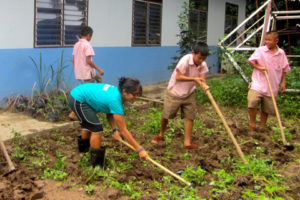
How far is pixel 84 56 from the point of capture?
594cm

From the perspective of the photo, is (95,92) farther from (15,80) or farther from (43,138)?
(15,80)

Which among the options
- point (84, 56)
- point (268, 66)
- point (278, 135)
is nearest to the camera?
point (268, 66)

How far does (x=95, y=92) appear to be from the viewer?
13.2ft

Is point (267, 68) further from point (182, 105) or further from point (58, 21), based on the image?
point (58, 21)

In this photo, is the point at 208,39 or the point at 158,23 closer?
the point at 158,23

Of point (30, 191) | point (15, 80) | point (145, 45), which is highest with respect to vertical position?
point (145, 45)

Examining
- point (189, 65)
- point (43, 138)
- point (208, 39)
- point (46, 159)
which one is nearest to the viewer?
point (46, 159)

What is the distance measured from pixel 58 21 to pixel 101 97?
3.71 m

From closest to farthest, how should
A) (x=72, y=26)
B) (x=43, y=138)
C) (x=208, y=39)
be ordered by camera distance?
(x=43, y=138)
(x=72, y=26)
(x=208, y=39)

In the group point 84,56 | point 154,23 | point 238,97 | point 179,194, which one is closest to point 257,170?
point 179,194

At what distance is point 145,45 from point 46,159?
5656mm

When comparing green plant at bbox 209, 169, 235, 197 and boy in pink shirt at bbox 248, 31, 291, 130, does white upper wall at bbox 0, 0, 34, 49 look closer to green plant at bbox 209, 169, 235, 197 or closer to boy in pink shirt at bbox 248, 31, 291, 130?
boy in pink shirt at bbox 248, 31, 291, 130

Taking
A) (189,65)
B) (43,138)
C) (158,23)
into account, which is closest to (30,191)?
(43,138)

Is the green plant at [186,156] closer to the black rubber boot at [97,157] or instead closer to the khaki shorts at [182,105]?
the khaki shorts at [182,105]
